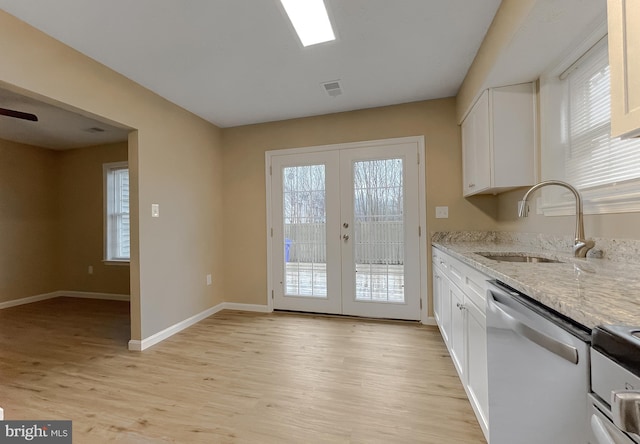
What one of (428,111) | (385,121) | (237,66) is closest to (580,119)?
(428,111)

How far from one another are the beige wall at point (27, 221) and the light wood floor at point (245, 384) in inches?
64.5

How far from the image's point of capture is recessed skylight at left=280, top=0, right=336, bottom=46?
5.32ft

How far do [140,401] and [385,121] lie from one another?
3258 millimetres

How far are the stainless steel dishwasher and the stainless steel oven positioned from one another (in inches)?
1.8

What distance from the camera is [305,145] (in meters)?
3.30

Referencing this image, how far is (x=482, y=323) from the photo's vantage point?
1.28 m

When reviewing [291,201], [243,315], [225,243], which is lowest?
[243,315]

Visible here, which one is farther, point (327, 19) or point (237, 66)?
point (237, 66)

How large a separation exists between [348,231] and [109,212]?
394 centimetres


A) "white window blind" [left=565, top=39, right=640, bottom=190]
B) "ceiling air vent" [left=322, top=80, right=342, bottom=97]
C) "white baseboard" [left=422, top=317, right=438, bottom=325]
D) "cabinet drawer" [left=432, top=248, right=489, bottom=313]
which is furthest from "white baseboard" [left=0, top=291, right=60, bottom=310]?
"white window blind" [left=565, top=39, right=640, bottom=190]

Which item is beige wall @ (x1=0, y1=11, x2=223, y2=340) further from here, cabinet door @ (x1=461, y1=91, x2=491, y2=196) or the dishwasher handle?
cabinet door @ (x1=461, y1=91, x2=491, y2=196)

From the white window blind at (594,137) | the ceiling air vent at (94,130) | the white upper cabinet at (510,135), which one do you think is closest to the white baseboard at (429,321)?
the white upper cabinet at (510,135)

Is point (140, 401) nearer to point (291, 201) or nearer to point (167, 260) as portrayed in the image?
point (167, 260)

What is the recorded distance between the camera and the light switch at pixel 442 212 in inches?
114
